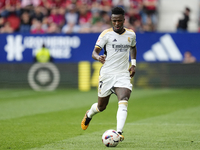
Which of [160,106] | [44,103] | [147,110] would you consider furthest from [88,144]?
[44,103]

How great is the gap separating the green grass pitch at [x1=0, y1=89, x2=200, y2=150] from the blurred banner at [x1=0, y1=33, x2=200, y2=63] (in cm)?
419

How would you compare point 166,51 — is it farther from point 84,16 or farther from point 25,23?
point 25,23

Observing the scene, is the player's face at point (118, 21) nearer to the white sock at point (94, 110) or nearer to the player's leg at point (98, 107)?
the player's leg at point (98, 107)

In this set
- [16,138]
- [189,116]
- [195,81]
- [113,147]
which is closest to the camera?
[113,147]

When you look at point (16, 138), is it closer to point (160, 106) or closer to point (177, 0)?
point (160, 106)

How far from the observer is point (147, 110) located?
1158 cm

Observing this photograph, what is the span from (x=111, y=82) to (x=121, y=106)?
54 centimetres

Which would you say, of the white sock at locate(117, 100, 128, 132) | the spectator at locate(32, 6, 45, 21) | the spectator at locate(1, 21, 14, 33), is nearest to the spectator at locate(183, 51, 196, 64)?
the spectator at locate(32, 6, 45, 21)

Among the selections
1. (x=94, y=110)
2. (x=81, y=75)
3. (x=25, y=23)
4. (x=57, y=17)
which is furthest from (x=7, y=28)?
(x=94, y=110)

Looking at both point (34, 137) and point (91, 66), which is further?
point (91, 66)

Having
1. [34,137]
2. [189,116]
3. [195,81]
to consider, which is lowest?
[195,81]

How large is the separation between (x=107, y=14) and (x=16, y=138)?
570 inches

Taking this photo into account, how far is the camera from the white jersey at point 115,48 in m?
7.09

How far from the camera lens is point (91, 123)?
934cm
